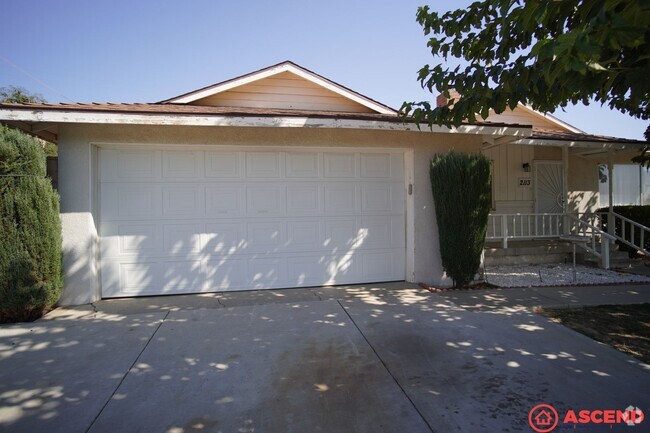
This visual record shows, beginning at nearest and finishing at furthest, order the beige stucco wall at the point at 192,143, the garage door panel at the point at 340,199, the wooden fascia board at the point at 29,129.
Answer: the wooden fascia board at the point at 29,129, the beige stucco wall at the point at 192,143, the garage door panel at the point at 340,199

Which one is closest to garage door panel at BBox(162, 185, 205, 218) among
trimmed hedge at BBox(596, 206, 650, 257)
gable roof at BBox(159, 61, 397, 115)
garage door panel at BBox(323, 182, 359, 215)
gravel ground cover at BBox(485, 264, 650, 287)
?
garage door panel at BBox(323, 182, 359, 215)

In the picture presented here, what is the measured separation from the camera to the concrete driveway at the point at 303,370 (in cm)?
273

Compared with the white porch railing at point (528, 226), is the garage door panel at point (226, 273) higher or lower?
lower

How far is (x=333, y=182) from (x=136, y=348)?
407 cm

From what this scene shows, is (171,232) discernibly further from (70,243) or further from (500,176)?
(500,176)

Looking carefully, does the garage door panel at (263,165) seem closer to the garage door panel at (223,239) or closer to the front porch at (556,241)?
the garage door panel at (223,239)

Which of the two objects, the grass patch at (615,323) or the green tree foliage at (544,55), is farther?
the grass patch at (615,323)

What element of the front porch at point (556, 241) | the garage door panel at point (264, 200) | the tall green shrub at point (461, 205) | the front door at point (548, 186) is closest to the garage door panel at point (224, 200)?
the garage door panel at point (264, 200)

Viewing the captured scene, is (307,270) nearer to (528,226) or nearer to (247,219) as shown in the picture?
(247,219)

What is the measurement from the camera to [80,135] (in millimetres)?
5719

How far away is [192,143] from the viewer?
609 cm

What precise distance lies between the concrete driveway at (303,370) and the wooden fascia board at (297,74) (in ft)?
15.7

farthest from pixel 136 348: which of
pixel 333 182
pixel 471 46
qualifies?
pixel 471 46

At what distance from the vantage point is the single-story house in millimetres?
5719
